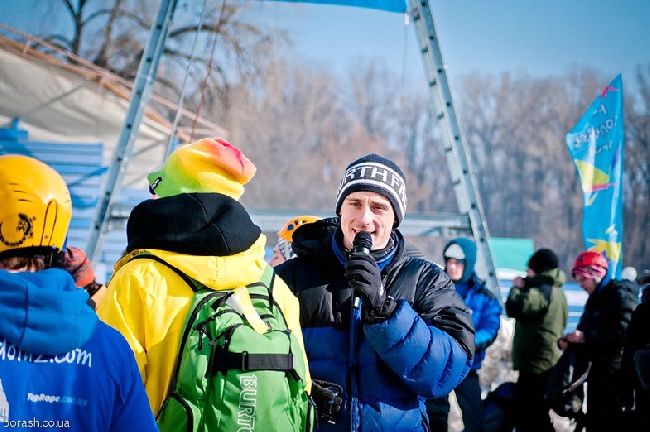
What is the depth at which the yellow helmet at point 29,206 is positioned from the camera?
1.43 metres

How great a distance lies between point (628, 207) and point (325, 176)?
20.9 m

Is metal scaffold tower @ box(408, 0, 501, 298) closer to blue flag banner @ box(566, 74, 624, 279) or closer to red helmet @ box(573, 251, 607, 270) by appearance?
red helmet @ box(573, 251, 607, 270)

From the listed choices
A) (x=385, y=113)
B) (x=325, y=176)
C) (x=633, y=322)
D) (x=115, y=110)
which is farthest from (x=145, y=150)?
(x=385, y=113)

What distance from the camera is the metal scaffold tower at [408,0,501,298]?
5.09 m

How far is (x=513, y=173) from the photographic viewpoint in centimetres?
5350

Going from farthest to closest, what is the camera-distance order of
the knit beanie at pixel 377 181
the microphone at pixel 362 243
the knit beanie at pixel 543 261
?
the knit beanie at pixel 543 261 < the knit beanie at pixel 377 181 < the microphone at pixel 362 243

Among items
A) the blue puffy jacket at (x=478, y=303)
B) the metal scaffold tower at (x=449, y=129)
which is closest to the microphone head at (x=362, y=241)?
the metal scaffold tower at (x=449, y=129)

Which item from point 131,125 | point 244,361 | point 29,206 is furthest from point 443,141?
point 29,206

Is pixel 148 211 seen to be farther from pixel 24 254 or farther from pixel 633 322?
pixel 633 322

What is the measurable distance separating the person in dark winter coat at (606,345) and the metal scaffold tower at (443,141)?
0.92 metres

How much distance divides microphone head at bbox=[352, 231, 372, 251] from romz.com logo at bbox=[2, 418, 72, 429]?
113cm

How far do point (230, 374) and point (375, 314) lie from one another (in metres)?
0.63

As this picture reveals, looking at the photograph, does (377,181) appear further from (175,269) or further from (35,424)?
(35,424)

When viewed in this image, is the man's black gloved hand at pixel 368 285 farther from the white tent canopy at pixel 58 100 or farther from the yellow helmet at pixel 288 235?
the white tent canopy at pixel 58 100
